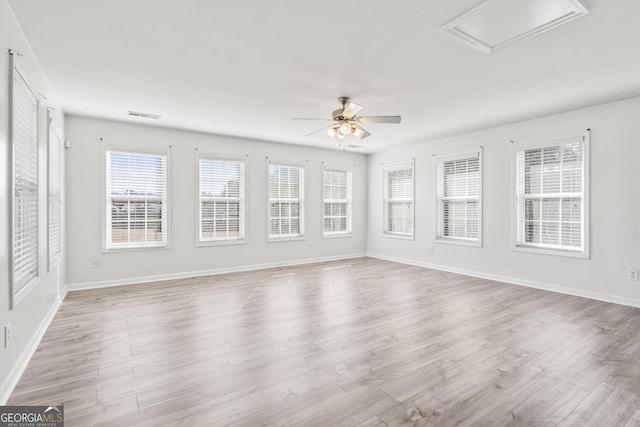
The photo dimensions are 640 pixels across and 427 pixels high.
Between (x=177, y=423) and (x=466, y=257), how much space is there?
5462 mm

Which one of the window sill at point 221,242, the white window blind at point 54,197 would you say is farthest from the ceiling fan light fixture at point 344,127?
the window sill at point 221,242

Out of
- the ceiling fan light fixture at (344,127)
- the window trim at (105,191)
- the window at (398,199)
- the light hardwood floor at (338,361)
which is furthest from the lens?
the window at (398,199)

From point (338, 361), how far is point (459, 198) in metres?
4.60

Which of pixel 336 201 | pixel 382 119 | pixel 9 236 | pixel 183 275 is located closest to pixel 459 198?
pixel 336 201

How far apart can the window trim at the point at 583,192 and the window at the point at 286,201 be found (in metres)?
3.99

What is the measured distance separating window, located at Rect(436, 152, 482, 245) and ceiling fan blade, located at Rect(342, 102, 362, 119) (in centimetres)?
313

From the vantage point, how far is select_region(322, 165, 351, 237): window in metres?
7.62

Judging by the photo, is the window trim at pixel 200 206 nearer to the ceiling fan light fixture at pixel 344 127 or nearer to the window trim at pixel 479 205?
the ceiling fan light fixture at pixel 344 127

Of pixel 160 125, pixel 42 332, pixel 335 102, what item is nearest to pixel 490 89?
pixel 335 102

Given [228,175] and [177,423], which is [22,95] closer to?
[177,423]

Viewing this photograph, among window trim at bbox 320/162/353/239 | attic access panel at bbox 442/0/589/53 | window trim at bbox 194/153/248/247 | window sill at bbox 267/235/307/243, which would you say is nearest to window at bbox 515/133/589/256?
attic access panel at bbox 442/0/589/53

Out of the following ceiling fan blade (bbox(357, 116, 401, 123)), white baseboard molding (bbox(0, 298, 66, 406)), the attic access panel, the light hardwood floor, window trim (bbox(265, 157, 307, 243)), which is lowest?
the light hardwood floor

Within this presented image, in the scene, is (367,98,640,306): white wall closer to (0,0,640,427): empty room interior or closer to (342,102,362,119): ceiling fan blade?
(0,0,640,427): empty room interior

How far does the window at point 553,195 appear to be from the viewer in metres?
4.65
